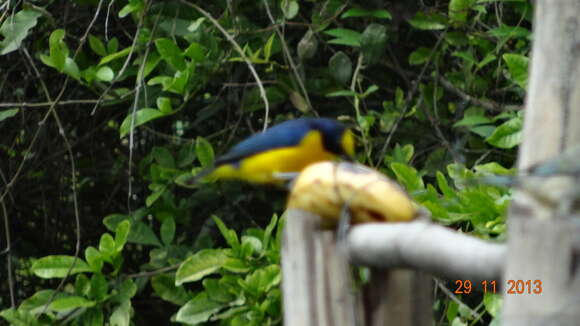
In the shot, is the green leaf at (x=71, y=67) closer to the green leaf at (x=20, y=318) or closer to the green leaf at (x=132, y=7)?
the green leaf at (x=132, y=7)

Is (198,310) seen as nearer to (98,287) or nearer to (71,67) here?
(98,287)

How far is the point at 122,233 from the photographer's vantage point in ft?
8.38

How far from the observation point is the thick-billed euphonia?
2008 millimetres

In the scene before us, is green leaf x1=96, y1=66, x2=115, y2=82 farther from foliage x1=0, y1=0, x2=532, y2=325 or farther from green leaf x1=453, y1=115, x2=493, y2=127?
green leaf x1=453, y1=115, x2=493, y2=127

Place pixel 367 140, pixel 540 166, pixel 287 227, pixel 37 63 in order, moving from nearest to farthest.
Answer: pixel 540 166, pixel 287 227, pixel 367 140, pixel 37 63

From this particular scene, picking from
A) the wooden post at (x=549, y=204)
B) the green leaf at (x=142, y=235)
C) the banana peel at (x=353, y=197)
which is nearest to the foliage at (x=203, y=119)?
the green leaf at (x=142, y=235)

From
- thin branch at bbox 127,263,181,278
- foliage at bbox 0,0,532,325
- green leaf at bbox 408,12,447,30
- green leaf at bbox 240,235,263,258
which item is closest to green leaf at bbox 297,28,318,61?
foliage at bbox 0,0,532,325

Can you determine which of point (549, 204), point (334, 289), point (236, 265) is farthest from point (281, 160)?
point (549, 204)

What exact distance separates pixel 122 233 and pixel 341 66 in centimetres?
79

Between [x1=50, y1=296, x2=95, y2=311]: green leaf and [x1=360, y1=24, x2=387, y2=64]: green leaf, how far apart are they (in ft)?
3.42

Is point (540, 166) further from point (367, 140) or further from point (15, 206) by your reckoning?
point (15, 206)

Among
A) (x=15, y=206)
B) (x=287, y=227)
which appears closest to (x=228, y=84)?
(x=15, y=206)

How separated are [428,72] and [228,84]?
67cm

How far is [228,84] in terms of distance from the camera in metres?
2.69
